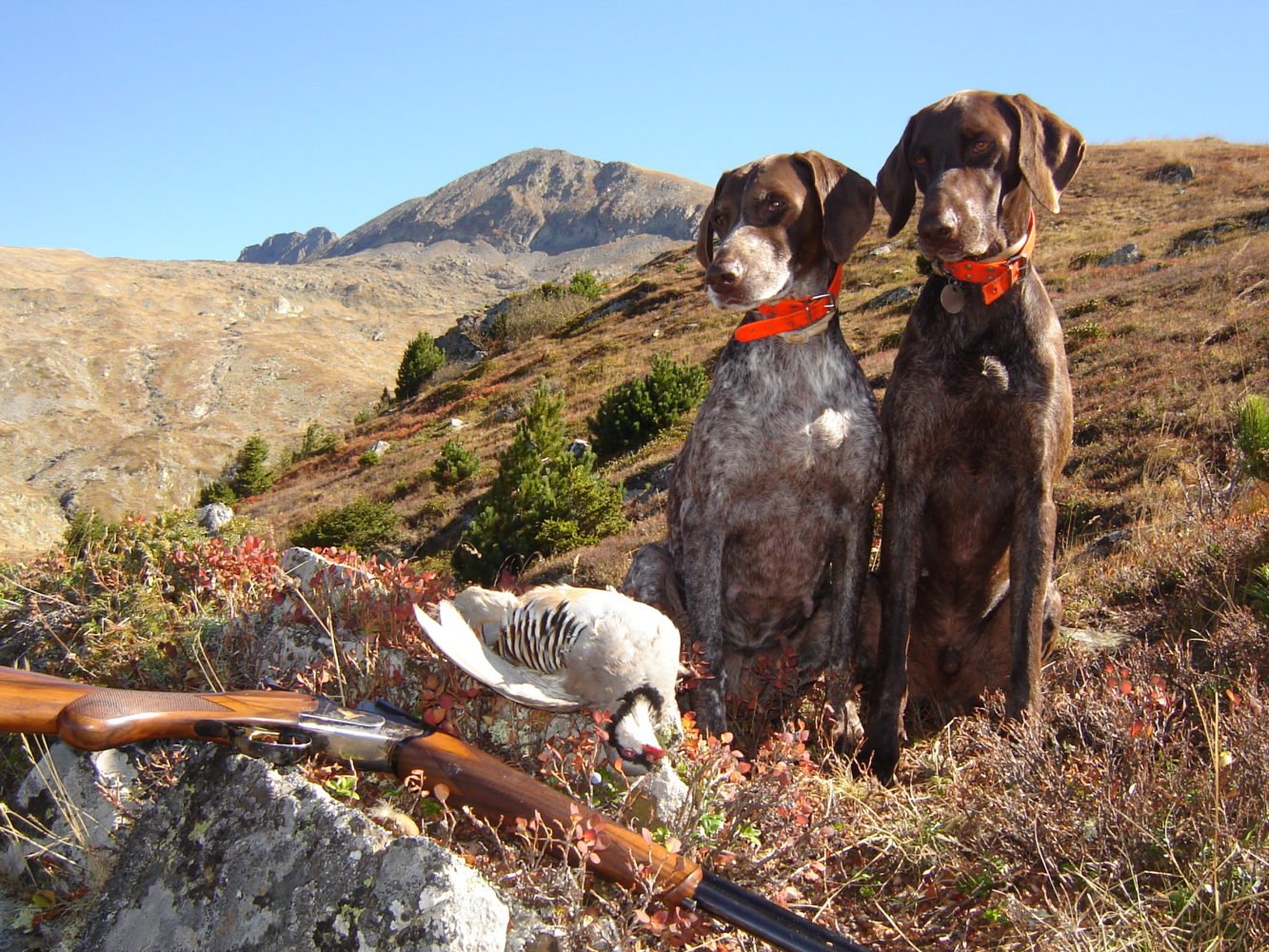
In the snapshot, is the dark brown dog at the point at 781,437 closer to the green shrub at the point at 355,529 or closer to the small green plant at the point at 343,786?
the small green plant at the point at 343,786

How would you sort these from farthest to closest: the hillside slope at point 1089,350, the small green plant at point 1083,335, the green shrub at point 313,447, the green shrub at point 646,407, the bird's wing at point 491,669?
1. the green shrub at point 313,447
2. the green shrub at point 646,407
3. the small green plant at point 1083,335
4. the hillside slope at point 1089,350
5. the bird's wing at point 491,669

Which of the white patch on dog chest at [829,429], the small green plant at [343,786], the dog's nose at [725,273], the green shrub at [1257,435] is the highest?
the dog's nose at [725,273]

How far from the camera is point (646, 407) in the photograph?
813 inches

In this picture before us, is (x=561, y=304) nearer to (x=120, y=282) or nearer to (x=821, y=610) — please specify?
(x=821, y=610)

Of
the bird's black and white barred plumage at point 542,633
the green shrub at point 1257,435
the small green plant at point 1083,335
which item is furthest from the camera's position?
the small green plant at point 1083,335

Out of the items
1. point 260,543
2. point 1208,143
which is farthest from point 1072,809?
point 1208,143

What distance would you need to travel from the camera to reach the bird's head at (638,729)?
2699 millimetres

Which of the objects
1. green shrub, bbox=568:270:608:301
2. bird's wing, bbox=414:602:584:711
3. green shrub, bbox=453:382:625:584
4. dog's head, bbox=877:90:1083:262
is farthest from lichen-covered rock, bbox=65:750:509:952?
green shrub, bbox=568:270:608:301

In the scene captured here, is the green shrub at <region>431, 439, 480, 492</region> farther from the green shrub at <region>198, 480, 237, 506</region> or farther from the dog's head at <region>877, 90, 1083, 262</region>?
the dog's head at <region>877, 90, 1083, 262</region>

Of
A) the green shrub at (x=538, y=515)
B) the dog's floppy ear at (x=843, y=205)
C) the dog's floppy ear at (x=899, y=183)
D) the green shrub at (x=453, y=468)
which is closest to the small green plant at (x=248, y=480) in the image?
the green shrub at (x=453, y=468)

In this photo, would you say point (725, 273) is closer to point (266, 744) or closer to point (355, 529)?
point (266, 744)

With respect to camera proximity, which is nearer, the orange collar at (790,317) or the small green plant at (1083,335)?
the orange collar at (790,317)

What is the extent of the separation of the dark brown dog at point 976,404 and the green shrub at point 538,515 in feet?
33.5

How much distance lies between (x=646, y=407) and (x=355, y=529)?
645 centimetres
